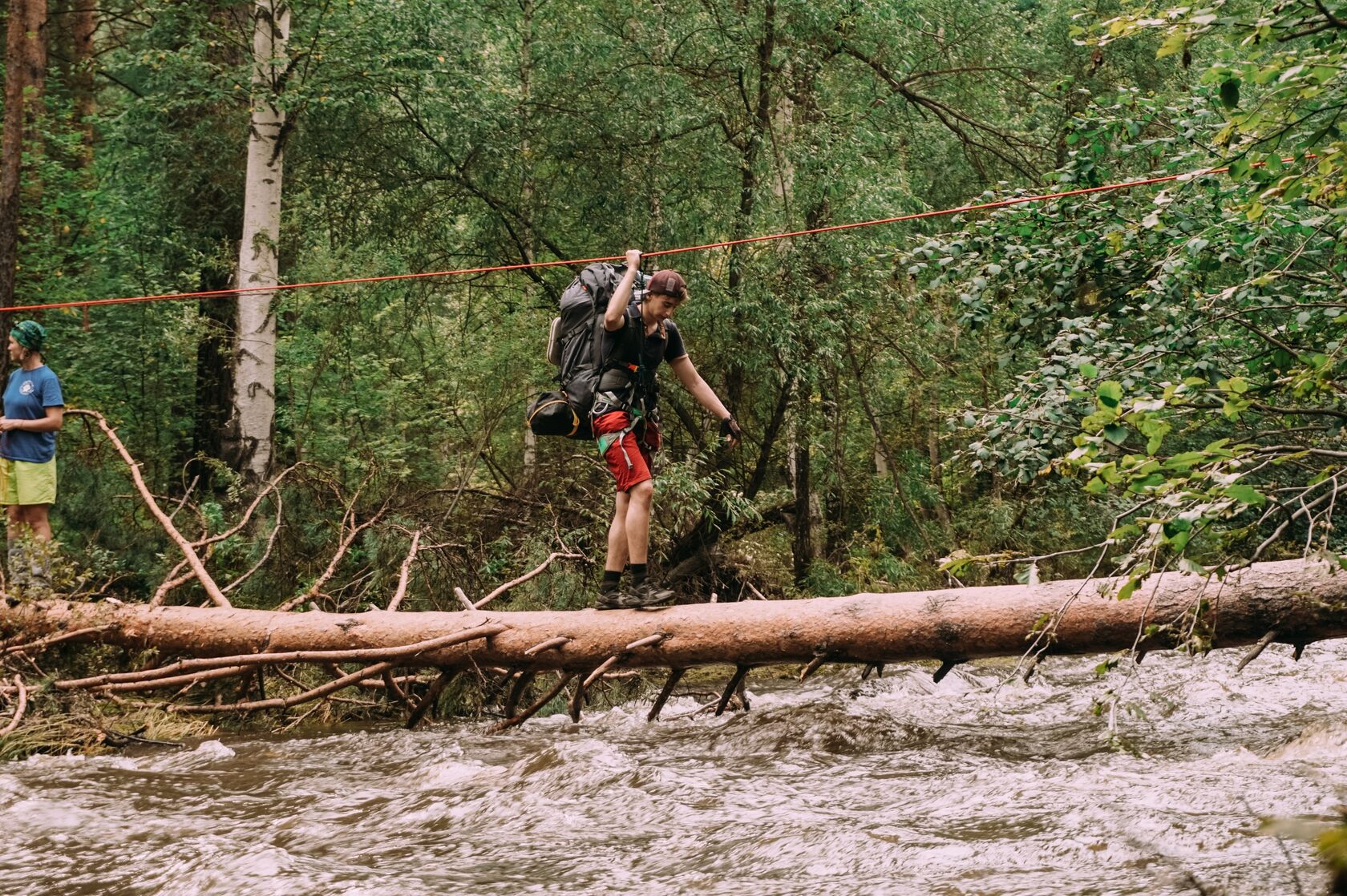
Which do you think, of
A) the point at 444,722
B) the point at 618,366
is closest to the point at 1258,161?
the point at 618,366

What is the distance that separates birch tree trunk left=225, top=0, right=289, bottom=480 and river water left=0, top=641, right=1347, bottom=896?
441 centimetres

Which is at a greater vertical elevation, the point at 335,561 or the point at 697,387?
the point at 697,387

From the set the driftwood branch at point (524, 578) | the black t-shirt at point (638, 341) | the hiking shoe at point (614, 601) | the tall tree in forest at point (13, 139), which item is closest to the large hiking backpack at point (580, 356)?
the black t-shirt at point (638, 341)

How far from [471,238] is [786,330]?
4.06 metres

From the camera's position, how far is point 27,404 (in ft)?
24.7

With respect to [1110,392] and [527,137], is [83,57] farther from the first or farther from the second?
[1110,392]

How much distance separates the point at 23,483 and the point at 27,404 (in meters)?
0.54

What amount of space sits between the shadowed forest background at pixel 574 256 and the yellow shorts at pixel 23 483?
2.36ft

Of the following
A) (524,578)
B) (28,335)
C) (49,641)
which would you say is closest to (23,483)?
(28,335)

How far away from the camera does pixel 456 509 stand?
32.8ft

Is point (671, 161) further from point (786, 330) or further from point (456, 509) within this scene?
point (456, 509)

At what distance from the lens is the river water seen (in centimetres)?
349

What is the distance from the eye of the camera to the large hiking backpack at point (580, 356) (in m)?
6.14

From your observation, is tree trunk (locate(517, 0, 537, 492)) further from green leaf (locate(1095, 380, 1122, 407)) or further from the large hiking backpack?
green leaf (locate(1095, 380, 1122, 407))
